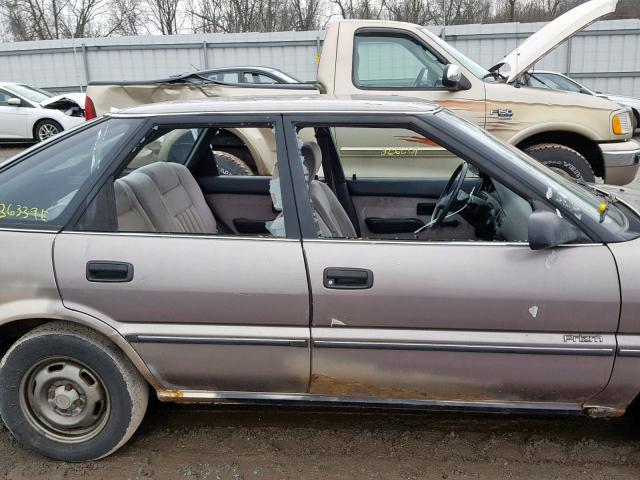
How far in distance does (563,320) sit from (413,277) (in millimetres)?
616

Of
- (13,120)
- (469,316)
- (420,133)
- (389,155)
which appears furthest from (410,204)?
(13,120)

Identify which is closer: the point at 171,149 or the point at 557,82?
→ the point at 171,149

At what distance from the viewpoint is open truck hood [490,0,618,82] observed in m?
5.75

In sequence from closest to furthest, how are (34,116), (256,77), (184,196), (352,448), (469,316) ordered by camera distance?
(469,316) < (352,448) < (184,196) < (256,77) < (34,116)

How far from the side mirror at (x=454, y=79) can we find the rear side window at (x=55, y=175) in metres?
3.70

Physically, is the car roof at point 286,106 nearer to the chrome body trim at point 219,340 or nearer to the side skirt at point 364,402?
the chrome body trim at point 219,340

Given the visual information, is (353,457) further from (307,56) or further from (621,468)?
(307,56)

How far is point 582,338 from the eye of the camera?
237cm

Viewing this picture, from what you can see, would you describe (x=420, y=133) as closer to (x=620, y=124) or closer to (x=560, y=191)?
(x=560, y=191)

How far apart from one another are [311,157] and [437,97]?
306 cm

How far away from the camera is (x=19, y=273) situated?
2.49m

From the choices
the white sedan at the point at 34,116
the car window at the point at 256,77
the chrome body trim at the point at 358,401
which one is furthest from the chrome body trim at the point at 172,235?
the white sedan at the point at 34,116

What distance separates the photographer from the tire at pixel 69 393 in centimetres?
254

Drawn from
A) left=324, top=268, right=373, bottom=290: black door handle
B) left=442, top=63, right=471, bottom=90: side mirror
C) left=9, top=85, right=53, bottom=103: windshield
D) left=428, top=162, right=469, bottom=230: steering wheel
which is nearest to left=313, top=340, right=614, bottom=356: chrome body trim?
left=324, top=268, right=373, bottom=290: black door handle
